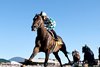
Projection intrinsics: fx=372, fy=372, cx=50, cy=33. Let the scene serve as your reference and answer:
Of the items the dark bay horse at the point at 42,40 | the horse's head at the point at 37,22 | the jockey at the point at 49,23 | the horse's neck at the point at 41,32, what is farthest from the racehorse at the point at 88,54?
the horse's head at the point at 37,22

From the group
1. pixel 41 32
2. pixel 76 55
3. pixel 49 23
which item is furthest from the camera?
pixel 76 55

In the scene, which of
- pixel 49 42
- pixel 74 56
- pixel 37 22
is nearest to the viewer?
pixel 37 22

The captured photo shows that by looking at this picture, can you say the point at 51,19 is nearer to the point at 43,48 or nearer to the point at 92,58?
the point at 43,48

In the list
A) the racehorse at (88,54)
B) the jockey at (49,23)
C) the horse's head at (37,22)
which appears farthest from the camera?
the racehorse at (88,54)

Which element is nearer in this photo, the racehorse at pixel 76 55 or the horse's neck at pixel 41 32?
the horse's neck at pixel 41 32

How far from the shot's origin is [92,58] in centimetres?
2159

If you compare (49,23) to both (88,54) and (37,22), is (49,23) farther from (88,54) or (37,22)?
(88,54)

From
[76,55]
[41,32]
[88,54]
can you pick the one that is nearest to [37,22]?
[41,32]

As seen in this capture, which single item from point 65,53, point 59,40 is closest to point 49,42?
point 59,40

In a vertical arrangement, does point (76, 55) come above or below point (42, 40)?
below

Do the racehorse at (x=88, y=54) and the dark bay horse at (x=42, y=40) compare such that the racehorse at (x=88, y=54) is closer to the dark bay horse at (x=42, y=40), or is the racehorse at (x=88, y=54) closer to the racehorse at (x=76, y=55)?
Result: the racehorse at (x=76, y=55)

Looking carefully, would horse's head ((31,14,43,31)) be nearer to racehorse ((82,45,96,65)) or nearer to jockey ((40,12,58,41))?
jockey ((40,12,58,41))

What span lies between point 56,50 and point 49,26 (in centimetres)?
164

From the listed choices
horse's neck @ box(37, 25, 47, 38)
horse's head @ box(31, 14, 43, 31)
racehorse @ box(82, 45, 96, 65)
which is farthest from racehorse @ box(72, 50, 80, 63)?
horse's head @ box(31, 14, 43, 31)
